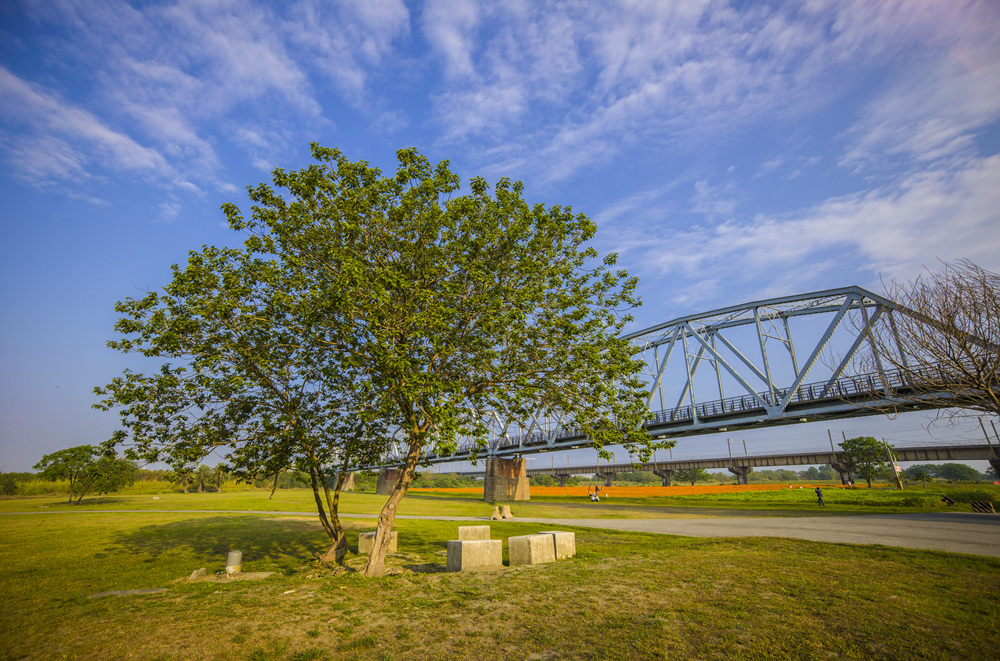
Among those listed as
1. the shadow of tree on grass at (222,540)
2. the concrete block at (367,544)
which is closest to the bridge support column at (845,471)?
the shadow of tree on grass at (222,540)

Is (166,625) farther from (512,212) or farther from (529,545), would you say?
(512,212)

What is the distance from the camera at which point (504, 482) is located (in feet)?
205

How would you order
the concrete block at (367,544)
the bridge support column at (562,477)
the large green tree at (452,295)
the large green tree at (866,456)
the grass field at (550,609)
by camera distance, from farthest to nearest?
the bridge support column at (562,477)
the large green tree at (866,456)
the concrete block at (367,544)
the large green tree at (452,295)
the grass field at (550,609)

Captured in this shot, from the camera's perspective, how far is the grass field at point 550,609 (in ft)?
21.0

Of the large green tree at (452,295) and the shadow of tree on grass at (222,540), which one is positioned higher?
the large green tree at (452,295)

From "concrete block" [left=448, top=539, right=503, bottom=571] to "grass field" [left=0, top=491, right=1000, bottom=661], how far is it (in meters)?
0.80

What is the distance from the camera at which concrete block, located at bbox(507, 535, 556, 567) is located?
1300 centimetres

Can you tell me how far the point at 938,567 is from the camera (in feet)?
34.0

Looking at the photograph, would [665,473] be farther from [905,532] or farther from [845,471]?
[905,532]

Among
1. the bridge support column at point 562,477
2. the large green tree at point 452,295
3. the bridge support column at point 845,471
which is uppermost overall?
the large green tree at point 452,295

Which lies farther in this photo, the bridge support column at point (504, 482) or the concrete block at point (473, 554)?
the bridge support column at point (504, 482)

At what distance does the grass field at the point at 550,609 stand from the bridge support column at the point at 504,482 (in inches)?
1952

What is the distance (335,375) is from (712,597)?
10.3m

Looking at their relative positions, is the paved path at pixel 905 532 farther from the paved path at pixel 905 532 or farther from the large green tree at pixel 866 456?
the large green tree at pixel 866 456
